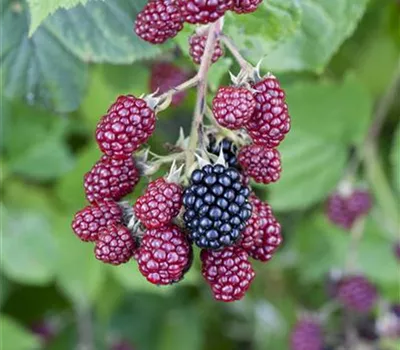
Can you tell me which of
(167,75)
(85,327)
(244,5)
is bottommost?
(85,327)

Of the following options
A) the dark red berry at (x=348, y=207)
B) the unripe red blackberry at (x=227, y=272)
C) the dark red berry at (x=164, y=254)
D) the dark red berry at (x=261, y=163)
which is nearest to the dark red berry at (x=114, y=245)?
the dark red berry at (x=164, y=254)

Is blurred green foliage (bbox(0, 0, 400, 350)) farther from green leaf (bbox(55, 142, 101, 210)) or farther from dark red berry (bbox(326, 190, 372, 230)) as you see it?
dark red berry (bbox(326, 190, 372, 230))

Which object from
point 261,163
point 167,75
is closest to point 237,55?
point 261,163

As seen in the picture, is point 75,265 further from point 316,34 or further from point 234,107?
point 234,107

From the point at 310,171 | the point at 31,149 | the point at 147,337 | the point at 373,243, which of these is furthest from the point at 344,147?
the point at 147,337

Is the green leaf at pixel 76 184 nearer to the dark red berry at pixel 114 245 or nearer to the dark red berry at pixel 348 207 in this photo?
the dark red berry at pixel 348 207

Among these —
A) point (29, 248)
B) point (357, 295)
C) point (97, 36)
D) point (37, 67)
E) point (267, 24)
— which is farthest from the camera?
point (29, 248)
